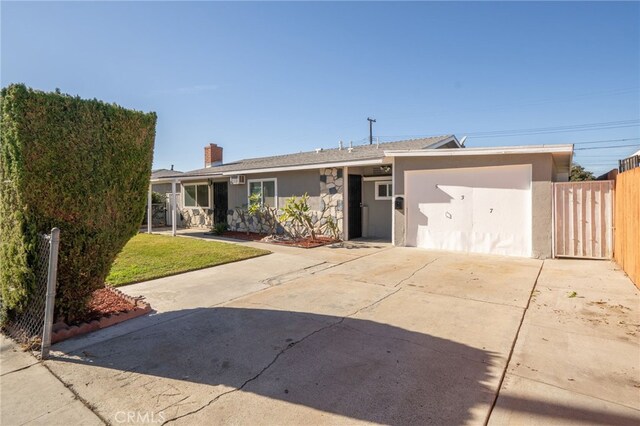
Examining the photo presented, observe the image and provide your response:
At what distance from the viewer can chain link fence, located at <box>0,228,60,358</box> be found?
9.94 ft

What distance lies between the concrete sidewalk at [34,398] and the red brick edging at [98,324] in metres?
0.39

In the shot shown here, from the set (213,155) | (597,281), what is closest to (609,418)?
(597,281)

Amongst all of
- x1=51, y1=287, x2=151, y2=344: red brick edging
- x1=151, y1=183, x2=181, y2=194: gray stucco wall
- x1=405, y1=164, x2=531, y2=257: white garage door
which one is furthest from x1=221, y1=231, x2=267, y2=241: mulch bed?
x1=51, y1=287, x2=151, y2=344: red brick edging

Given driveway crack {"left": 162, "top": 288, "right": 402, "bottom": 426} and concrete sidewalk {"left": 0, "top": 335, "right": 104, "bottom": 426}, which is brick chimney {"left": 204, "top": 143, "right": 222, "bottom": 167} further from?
concrete sidewalk {"left": 0, "top": 335, "right": 104, "bottom": 426}

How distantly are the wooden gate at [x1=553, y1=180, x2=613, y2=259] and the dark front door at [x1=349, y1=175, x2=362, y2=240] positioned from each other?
5.79 meters

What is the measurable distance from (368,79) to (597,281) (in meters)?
11.4

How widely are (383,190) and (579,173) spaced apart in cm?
2672

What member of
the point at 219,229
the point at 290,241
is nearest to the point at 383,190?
the point at 290,241

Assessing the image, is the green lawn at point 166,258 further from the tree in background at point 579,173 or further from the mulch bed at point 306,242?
the tree in background at point 579,173

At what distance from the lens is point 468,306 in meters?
4.37

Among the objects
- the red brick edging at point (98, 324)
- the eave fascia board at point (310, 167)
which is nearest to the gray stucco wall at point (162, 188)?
the eave fascia board at point (310, 167)

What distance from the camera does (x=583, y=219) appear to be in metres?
7.43

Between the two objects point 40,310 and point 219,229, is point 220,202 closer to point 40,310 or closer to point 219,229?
point 219,229

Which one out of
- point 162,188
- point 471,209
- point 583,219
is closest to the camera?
point 583,219
